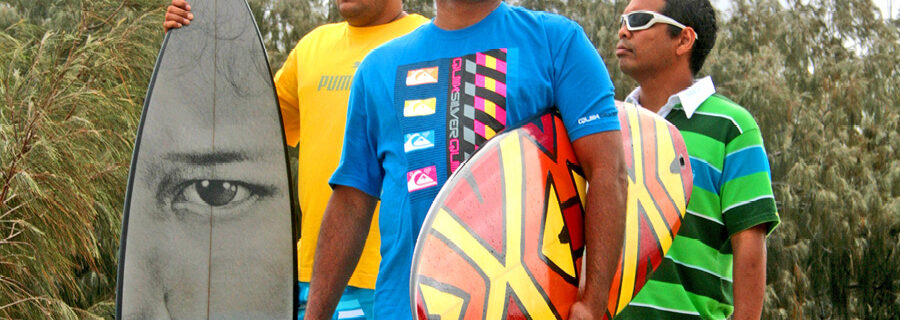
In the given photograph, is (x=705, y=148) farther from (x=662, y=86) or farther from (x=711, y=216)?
(x=662, y=86)

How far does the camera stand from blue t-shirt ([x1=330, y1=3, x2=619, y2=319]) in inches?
90.9

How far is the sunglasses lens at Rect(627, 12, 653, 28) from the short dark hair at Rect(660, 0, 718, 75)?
0.05m

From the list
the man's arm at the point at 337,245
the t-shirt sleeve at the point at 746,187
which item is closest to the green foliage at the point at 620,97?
the man's arm at the point at 337,245

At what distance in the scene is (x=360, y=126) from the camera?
257cm

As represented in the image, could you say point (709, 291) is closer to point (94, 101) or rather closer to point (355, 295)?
point (355, 295)

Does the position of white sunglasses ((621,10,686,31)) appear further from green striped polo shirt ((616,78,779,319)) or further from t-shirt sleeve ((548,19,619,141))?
t-shirt sleeve ((548,19,619,141))

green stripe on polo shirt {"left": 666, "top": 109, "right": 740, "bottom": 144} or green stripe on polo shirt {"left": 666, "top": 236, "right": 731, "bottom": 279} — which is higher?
green stripe on polo shirt {"left": 666, "top": 109, "right": 740, "bottom": 144}

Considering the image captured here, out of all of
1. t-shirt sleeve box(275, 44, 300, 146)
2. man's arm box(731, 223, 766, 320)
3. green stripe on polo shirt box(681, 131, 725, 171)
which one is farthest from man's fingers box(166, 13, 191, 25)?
man's arm box(731, 223, 766, 320)

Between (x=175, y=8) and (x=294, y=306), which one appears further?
(x=175, y=8)

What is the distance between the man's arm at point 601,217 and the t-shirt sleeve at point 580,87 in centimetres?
3

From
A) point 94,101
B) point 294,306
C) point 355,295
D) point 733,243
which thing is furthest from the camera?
point 94,101

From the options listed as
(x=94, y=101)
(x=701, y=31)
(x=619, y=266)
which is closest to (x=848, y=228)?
(x=94, y=101)

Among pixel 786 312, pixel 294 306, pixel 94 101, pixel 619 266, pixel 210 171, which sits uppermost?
pixel 619 266

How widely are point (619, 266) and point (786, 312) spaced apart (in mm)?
10616
